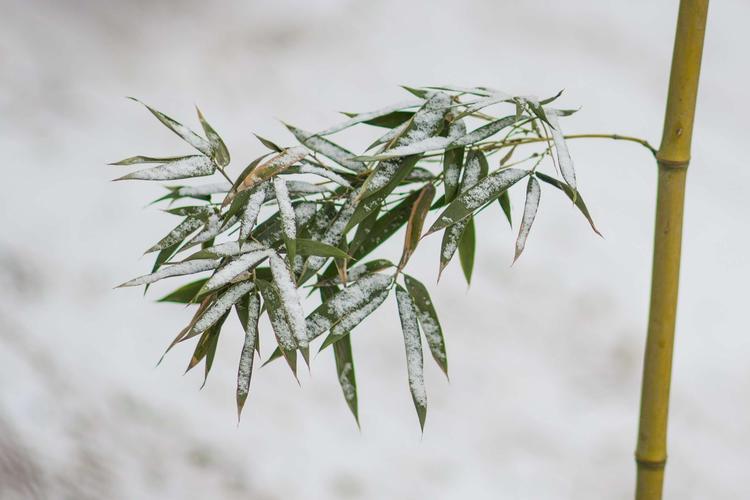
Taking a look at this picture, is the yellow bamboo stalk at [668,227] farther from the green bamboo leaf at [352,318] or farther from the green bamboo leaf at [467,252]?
the green bamboo leaf at [352,318]

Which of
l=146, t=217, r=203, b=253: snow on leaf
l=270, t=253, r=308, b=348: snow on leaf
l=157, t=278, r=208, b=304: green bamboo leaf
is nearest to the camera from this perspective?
l=270, t=253, r=308, b=348: snow on leaf

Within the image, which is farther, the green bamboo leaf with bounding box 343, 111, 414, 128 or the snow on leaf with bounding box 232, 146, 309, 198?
the green bamboo leaf with bounding box 343, 111, 414, 128

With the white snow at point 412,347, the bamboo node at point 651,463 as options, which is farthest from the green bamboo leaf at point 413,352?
the bamboo node at point 651,463

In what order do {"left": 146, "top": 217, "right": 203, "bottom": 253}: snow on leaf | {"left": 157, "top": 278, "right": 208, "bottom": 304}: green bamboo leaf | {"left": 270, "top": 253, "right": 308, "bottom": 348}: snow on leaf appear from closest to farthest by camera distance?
1. {"left": 270, "top": 253, "right": 308, "bottom": 348}: snow on leaf
2. {"left": 146, "top": 217, "right": 203, "bottom": 253}: snow on leaf
3. {"left": 157, "top": 278, "right": 208, "bottom": 304}: green bamboo leaf

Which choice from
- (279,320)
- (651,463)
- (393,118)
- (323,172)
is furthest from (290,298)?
(651,463)

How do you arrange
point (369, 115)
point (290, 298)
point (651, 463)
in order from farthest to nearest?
1. point (651, 463)
2. point (369, 115)
3. point (290, 298)

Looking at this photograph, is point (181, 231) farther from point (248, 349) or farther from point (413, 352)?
point (413, 352)

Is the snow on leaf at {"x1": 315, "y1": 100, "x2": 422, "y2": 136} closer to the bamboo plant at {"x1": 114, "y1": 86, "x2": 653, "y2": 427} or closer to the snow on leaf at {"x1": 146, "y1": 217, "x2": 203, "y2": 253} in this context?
the bamboo plant at {"x1": 114, "y1": 86, "x2": 653, "y2": 427}

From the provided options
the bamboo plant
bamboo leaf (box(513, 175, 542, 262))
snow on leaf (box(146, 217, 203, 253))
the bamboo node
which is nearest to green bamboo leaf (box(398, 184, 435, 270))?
the bamboo plant
